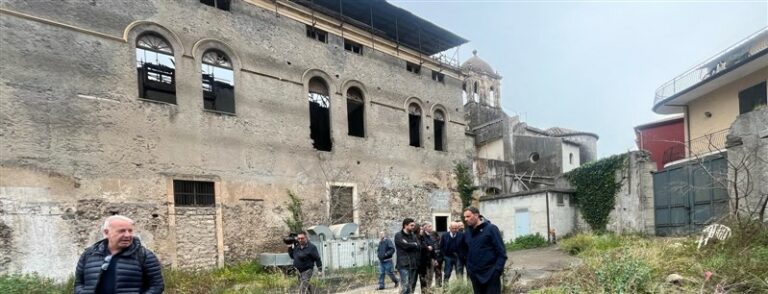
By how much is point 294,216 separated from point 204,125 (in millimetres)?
4320

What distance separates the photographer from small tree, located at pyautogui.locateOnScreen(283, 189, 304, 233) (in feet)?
46.6

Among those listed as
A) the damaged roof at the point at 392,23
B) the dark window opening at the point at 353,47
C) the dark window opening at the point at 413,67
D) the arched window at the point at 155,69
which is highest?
the damaged roof at the point at 392,23

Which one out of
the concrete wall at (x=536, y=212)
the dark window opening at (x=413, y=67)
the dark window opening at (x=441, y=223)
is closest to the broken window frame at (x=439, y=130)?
the dark window opening at (x=413, y=67)

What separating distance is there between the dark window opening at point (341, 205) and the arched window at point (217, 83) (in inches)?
196

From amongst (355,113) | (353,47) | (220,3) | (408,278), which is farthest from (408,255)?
(353,47)

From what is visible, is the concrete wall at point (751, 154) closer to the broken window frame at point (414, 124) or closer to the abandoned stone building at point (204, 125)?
the abandoned stone building at point (204, 125)

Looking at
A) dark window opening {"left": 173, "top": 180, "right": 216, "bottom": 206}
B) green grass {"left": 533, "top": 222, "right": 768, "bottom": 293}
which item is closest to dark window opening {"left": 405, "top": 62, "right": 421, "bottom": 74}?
dark window opening {"left": 173, "top": 180, "right": 216, "bottom": 206}

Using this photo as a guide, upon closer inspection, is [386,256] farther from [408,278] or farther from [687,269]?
[687,269]

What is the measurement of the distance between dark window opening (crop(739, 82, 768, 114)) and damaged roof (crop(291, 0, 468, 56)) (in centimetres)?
1188

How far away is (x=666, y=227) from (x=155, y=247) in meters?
17.6

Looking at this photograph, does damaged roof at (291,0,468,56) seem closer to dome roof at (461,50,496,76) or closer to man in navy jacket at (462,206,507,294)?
man in navy jacket at (462,206,507,294)

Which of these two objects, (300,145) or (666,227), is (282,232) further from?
Result: (666,227)

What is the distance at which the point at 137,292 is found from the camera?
3.42m

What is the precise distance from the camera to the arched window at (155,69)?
12.0m
